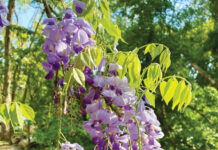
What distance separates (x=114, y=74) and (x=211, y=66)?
624 cm

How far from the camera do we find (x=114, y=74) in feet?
1.44

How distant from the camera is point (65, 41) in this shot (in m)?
0.45

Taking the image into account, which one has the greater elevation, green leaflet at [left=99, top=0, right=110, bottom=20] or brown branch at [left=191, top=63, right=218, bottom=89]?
brown branch at [left=191, top=63, right=218, bottom=89]

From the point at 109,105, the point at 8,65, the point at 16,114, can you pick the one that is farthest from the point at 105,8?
the point at 8,65

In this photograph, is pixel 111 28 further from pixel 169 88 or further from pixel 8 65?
pixel 8 65

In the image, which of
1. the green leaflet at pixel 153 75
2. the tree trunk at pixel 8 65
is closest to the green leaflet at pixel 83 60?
the green leaflet at pixel 153 75

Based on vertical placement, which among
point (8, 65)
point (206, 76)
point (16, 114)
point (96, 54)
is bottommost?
point (16, 114)

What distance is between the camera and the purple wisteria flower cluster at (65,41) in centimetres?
43

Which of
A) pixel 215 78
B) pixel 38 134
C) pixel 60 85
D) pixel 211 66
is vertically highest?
pixel 211 66

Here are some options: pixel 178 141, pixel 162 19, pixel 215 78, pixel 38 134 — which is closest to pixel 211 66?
pixel 215 78

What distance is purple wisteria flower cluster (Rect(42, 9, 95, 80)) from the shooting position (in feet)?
1.42

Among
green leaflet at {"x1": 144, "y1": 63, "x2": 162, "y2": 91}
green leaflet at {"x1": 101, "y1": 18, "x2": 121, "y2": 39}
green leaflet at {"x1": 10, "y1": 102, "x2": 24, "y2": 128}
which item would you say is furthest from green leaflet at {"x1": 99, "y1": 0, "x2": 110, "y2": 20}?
green leaflet at {"x1": 10, "y1": 102, "x2": 24, "y2": 128}

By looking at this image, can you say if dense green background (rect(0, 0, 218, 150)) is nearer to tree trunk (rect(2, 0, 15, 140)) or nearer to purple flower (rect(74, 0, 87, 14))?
tree trunk (rect(2, 0, 15, 140))

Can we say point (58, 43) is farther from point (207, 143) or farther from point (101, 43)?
point (207, 143)
